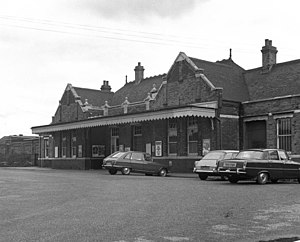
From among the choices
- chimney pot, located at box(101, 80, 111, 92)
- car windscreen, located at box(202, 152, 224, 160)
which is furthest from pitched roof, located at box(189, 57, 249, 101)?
chimney pot, located at box(101, 80, 111, 92)

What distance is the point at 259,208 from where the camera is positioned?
11.7 m

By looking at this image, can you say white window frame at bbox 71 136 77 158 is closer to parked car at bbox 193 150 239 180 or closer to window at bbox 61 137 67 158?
window at bbox 61 137 67 158

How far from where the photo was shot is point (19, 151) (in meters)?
62.5

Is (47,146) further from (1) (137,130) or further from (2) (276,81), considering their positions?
(2) (276,81)

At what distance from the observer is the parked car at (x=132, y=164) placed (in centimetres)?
2795

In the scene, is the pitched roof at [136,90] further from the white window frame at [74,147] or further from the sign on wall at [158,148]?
the sign on wall at [158,148]

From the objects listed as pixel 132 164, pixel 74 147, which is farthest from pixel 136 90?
pixel 132 164

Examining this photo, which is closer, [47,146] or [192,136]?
[192,136]

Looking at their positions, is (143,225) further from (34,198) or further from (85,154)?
(85,154)

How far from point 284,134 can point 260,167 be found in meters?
9.93

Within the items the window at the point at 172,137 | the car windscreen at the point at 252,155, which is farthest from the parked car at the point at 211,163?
the window at the point at 172,137

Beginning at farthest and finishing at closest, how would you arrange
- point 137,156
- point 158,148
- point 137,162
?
point 158,148 < point 137,156 < point 137,162

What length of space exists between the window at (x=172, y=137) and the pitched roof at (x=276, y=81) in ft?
18.8

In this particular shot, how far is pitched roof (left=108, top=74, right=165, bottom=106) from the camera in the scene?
139 ft
